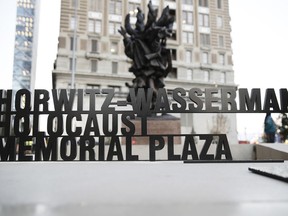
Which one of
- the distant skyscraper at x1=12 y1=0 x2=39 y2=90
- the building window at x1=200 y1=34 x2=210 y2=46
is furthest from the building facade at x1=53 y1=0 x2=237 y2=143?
the distant skyscraper at x1=12 y1=0 x2=39 y2=90

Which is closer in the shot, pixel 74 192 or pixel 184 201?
pixel 184 201

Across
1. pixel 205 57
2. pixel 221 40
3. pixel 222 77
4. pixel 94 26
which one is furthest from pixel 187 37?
pixel 94 26

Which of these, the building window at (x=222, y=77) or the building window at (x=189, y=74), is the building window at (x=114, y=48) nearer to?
the building window at (x=189, y=74)

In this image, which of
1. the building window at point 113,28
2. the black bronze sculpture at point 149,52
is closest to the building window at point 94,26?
the building window at point 113,28

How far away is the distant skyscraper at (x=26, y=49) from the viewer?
34.6m

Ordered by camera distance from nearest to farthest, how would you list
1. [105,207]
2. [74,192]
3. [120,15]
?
[105,207]
[74,192]
[120,15]

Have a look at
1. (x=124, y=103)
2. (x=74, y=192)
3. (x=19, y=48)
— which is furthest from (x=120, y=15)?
(x=74, y=192)

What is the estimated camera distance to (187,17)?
37.8m

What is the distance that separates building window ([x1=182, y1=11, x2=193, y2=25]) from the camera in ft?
123

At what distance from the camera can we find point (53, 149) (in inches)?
219

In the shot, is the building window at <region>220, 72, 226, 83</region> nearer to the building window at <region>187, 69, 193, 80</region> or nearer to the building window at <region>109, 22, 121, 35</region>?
the building window at <region>187, 69, 193, 80</region>

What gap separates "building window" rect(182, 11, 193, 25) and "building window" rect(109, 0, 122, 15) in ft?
30.6

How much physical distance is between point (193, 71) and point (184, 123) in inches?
334

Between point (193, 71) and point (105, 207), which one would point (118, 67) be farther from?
point (105, 207)
